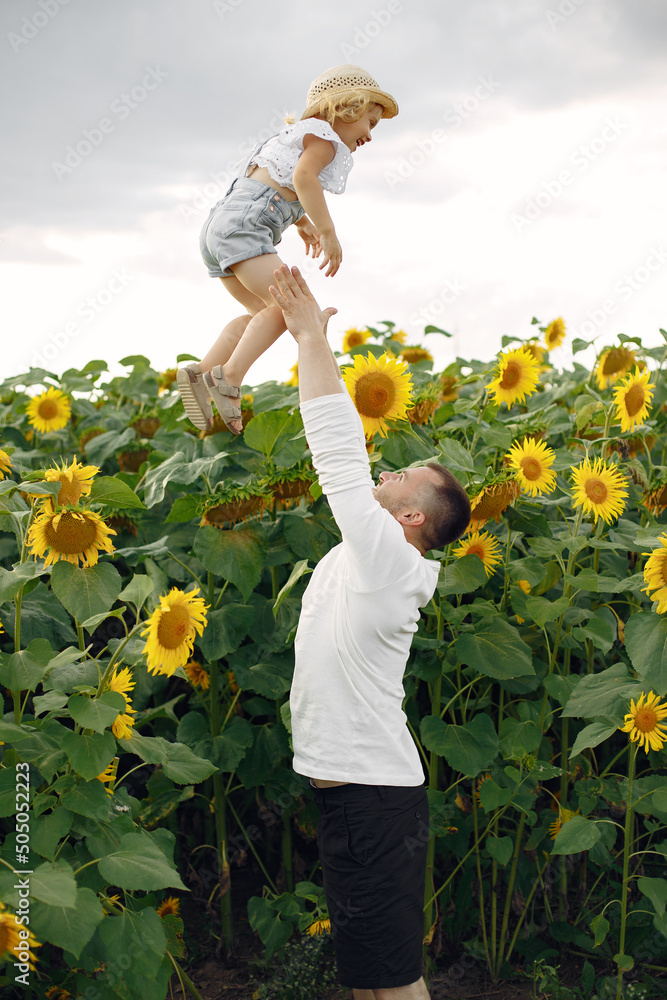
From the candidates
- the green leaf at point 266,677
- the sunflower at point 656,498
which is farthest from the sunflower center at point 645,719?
the green leaf at point 266,677

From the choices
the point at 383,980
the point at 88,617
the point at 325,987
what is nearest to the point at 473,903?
the point at 325,987

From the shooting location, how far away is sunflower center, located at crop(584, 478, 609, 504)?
9.97 ft

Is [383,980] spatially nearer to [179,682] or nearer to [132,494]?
[132,494]

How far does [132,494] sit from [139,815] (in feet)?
4.47

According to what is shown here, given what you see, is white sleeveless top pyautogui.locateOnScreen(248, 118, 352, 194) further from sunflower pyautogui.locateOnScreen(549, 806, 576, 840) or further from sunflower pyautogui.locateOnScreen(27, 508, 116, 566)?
sunflower pyautogui.locateOnScreen(549, 806, 576, 840)

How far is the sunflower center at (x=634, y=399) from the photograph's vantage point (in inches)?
133

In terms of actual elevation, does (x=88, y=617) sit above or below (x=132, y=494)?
below

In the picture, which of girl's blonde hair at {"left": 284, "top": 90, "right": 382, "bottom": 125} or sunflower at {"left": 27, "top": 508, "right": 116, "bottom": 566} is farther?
sunflower at {"left": 27, "top": 508, "right": 116, "bottom": 566}

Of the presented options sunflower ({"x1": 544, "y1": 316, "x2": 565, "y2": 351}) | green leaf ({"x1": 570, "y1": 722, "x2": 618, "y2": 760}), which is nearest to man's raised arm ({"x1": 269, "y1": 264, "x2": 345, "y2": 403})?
green leaf ({"x1": 570, "y1": 722, "x2": 618, "y2": 760})

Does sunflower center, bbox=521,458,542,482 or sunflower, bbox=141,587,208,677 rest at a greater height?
sunflower center, bbox=521,458,542,482

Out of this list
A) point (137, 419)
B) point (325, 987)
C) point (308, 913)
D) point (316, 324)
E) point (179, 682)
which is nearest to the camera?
point (316, 324)

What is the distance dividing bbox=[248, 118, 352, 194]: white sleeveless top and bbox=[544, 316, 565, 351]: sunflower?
3073mm

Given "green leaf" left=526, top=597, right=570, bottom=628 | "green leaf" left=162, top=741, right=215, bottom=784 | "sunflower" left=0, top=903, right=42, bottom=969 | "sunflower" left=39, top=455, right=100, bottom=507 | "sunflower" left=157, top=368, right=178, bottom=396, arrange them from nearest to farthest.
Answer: "sunflower" left=0, top=903, right=42, bottom=969 < "sunflower" left=39, top=455, right=100, bottom=507 < "green leaf" left=162, top=741, right=215, bottom=784 < "green leaf" left=526, top=597, right=570, bottom=628 < "sunflower" left=157, top=368, right=178, bottom=396

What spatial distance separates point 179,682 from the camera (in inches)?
158
